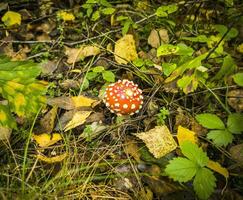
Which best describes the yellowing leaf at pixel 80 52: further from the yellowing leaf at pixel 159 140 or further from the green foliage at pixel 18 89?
the green foliage at pixel 18 89

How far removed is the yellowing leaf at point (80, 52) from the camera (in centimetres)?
267

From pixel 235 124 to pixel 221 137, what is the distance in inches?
4.9

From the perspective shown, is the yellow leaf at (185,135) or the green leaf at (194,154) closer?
the green leaf at (194,154)

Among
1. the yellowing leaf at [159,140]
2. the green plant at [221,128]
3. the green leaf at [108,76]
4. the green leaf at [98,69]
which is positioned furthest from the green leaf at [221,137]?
the green leaf at [98,69]

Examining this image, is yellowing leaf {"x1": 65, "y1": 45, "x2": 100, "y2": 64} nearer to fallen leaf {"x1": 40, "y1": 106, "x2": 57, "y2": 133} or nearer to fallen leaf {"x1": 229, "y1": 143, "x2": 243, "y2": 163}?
fallen leaf {"x1": 40, "y1": 106, "x2": 57, "y2": 133}

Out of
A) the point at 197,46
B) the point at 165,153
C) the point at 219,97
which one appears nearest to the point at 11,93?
the point at 165,153

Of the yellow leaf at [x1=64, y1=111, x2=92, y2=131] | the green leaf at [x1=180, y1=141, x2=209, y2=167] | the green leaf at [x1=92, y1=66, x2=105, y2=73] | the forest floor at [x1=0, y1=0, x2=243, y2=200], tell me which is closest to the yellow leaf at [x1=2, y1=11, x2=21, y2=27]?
the forest floor at [x1=0, y1=0, x2=243, y2=200]

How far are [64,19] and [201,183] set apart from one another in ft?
6.34

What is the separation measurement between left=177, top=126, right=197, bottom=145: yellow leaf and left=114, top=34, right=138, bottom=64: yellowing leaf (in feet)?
2.36

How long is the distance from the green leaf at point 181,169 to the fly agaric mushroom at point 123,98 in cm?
56

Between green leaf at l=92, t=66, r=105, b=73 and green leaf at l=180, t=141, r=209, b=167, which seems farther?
green leaf at l=92, t=66, r=105, b=73

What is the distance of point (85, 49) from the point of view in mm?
2721

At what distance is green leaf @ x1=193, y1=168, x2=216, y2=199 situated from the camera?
1.69m

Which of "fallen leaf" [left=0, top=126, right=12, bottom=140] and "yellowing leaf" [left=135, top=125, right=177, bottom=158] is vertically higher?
"fallen leaf" [left=0, top=126, right=12, bottom=140]
